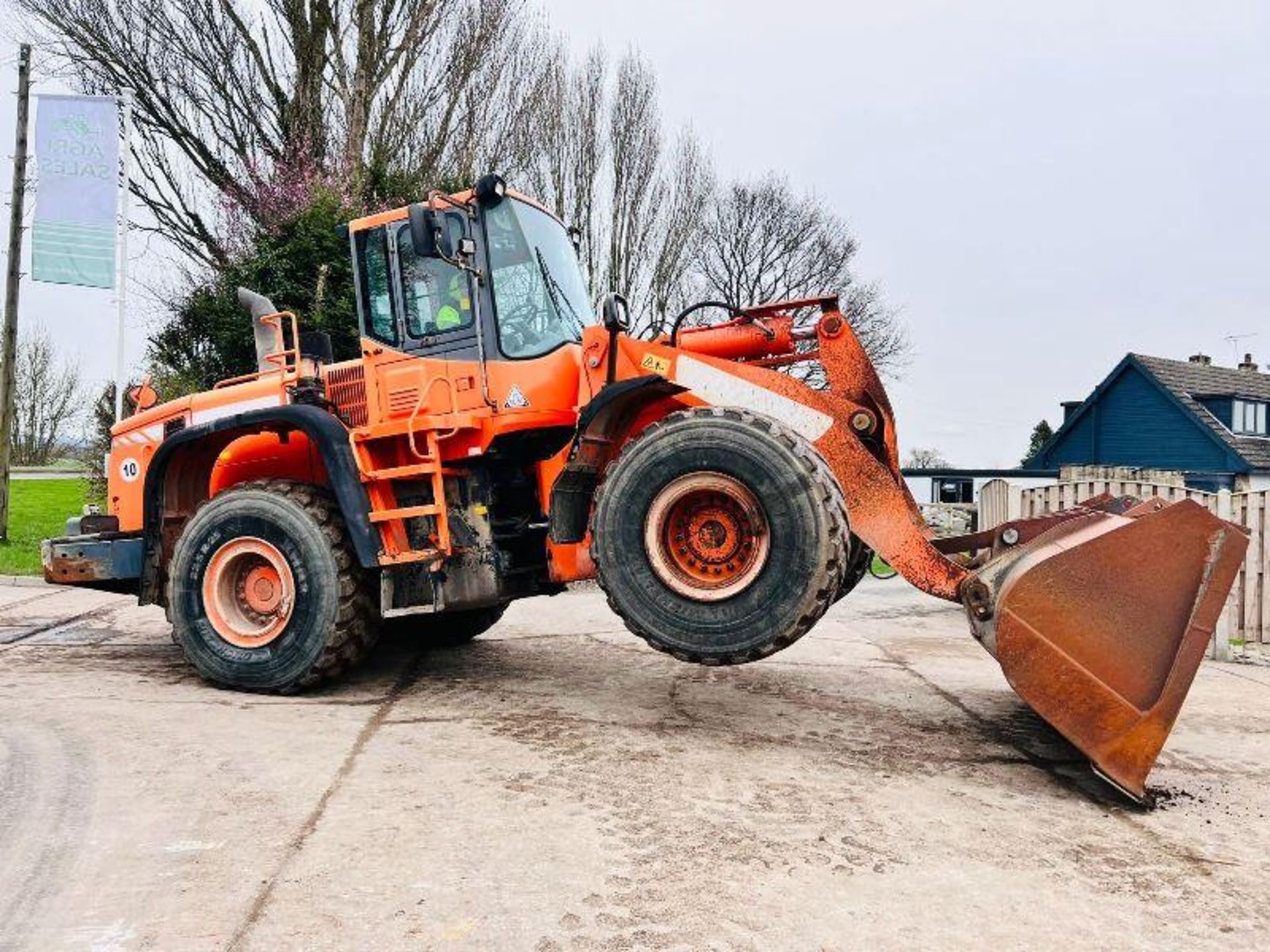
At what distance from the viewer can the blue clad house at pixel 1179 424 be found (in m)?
31.4

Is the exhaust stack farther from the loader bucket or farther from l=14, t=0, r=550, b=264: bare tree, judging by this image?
l=14, t=0, r=550, b=264: bare tree

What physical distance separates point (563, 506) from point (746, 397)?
3.51 feet

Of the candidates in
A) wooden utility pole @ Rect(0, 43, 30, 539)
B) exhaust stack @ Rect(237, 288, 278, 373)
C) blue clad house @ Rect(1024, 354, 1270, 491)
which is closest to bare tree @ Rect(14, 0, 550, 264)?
wooden utility pole @ Rect(0, 43, 30, 539)

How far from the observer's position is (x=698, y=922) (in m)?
2.75


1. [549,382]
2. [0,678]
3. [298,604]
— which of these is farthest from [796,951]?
[0,678]

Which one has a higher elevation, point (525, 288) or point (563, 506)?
point (525, 288)

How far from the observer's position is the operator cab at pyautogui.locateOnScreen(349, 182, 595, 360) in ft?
17.6

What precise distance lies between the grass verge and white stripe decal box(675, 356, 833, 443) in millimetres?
8117

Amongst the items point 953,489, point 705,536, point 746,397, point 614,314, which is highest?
point 614,314

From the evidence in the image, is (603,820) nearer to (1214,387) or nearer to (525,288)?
(525,288)

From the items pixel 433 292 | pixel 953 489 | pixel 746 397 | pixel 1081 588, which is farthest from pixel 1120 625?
pixel 953 489

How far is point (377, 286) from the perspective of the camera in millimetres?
5750

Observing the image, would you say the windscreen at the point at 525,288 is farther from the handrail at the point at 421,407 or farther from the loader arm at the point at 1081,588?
the loader arm at the point at 1081,588

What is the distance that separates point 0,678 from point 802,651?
17.3 ft
